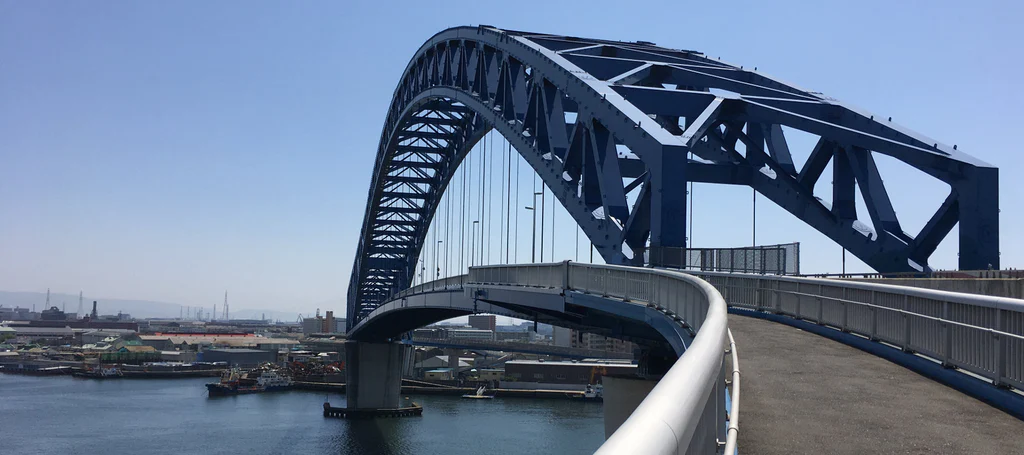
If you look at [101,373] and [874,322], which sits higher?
[874,322]

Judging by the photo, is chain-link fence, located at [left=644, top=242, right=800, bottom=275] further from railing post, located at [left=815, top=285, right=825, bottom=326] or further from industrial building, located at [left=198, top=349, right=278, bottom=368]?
industrial building, located at [left=198, top=349, right=278, bottom=368]

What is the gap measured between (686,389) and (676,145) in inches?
894

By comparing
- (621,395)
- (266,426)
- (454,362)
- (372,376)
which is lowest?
(266,426)

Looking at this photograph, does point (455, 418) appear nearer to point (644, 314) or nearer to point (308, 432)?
point (308, 432)

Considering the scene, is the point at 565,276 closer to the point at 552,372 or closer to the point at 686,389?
the point at 686,389

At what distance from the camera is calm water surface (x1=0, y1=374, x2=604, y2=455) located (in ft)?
203

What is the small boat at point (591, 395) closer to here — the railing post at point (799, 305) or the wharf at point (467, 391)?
the wharf at point (467, 391)

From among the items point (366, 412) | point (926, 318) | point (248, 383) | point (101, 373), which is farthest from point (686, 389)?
point (101, 373)

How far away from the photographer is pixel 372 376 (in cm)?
8569

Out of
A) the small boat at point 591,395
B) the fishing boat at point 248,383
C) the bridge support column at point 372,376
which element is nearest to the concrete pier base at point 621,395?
the bridge support column at point 372,376

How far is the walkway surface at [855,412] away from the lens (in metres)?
7.21

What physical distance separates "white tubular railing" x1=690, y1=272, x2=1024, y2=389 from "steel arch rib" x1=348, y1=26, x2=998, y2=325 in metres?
8.52

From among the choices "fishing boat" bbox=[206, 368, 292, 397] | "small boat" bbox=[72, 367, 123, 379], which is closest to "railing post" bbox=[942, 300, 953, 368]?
"fishing boat" bbox=[206, 368, 292, 397]

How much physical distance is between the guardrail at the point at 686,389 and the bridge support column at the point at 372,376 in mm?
66691
